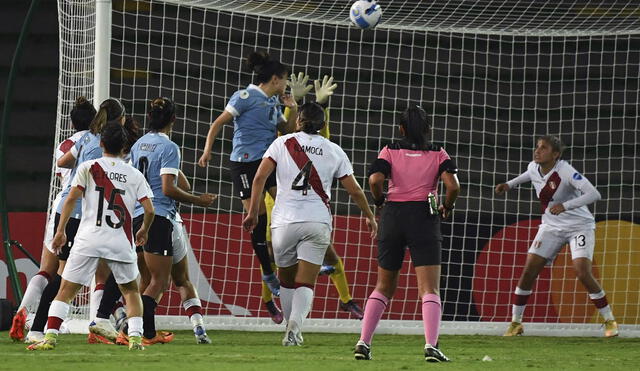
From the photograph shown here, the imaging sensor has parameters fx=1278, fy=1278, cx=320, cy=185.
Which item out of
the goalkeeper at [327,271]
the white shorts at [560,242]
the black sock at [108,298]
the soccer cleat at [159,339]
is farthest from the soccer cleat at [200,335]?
the white shorts at [560,242]

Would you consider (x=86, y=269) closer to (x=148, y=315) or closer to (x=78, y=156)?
(x=148, y=315)

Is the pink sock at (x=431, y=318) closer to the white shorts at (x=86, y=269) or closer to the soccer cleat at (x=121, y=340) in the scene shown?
the white shorts at (x=86, y=269)

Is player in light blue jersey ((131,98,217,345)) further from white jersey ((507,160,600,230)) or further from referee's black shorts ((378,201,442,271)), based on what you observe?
white jersey ((507,160,600,230))

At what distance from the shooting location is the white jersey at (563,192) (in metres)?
11.4

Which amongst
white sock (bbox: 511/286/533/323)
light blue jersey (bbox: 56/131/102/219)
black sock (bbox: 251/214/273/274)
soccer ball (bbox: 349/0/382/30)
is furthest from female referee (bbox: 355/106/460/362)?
white sock (bbox: 511/286/533/323)

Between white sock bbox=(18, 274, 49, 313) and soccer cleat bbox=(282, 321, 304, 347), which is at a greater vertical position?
white sock bbox=(18, 274, 49, 313)

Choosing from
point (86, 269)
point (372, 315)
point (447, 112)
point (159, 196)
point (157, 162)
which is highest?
point (447, 112)

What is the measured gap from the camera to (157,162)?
28.5 feet

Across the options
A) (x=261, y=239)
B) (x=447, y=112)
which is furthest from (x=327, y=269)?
(x=447, y=112)

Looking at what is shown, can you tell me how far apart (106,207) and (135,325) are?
2.45 feet

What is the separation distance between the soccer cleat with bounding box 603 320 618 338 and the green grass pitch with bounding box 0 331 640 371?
674mm

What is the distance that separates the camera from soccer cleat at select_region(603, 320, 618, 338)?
37.6ft

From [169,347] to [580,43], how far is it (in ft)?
22.1

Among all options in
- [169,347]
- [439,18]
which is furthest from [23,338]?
[439,18]
